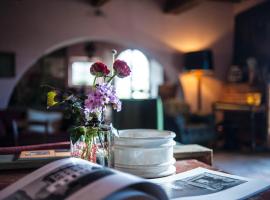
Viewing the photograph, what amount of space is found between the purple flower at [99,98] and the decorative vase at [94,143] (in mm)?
66

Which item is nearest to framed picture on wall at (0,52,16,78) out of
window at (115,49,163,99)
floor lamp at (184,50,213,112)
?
floor lamp at (184,50,213,112)

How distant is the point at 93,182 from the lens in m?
0.70

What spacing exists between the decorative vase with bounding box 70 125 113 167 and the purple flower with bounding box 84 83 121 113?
0.22 feet

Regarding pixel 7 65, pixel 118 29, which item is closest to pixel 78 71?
pixel 118 29

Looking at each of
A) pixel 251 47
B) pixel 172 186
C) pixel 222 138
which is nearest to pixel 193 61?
pixel 251 47

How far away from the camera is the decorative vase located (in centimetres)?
108

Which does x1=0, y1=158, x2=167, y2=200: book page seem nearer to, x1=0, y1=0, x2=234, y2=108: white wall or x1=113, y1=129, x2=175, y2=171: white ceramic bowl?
x1=113, y1=129, x2=175, y2=171: white ceramic bowl

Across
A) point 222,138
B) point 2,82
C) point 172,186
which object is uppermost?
point 2,82

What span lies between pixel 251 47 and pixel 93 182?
6.08 m

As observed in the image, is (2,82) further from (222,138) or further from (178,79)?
(222,138)

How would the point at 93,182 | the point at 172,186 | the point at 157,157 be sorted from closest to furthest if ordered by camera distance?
the point at 93,182, the point at 172,186, the point at 157,157

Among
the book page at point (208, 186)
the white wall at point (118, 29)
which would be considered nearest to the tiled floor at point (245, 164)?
the white wall at point (118, 29)

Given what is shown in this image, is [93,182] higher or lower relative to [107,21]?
lower

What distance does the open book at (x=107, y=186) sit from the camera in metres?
0.68
